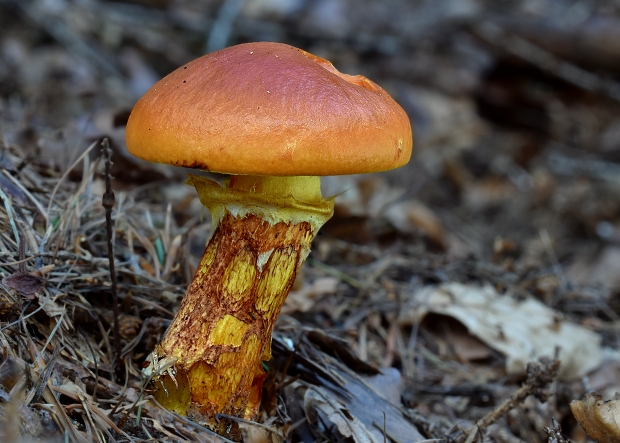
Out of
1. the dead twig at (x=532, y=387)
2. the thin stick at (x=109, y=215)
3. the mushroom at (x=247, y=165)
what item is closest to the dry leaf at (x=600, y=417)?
the dead twig at (x=532, y=387)

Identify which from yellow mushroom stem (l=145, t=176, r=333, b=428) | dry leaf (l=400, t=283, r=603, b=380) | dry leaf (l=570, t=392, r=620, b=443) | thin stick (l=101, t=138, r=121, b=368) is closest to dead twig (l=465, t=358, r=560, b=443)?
dry leaf (l=570, t=392, r=620, b=443)

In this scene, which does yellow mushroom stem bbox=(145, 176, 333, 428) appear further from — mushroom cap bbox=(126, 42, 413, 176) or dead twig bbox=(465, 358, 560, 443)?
dead twig bbox=(465, 358, 560, 443)

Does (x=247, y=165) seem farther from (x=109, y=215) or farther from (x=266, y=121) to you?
(x=109, y=215)

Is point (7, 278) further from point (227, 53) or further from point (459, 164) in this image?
point (459, 164)

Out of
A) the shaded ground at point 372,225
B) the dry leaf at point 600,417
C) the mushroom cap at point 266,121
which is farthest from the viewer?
the shaded ground at point 372,225

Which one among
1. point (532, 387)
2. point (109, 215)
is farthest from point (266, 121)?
point (532, 387)

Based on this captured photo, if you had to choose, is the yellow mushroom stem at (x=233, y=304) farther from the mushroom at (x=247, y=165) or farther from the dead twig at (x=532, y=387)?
the dead twig at (x=532, y=387)
